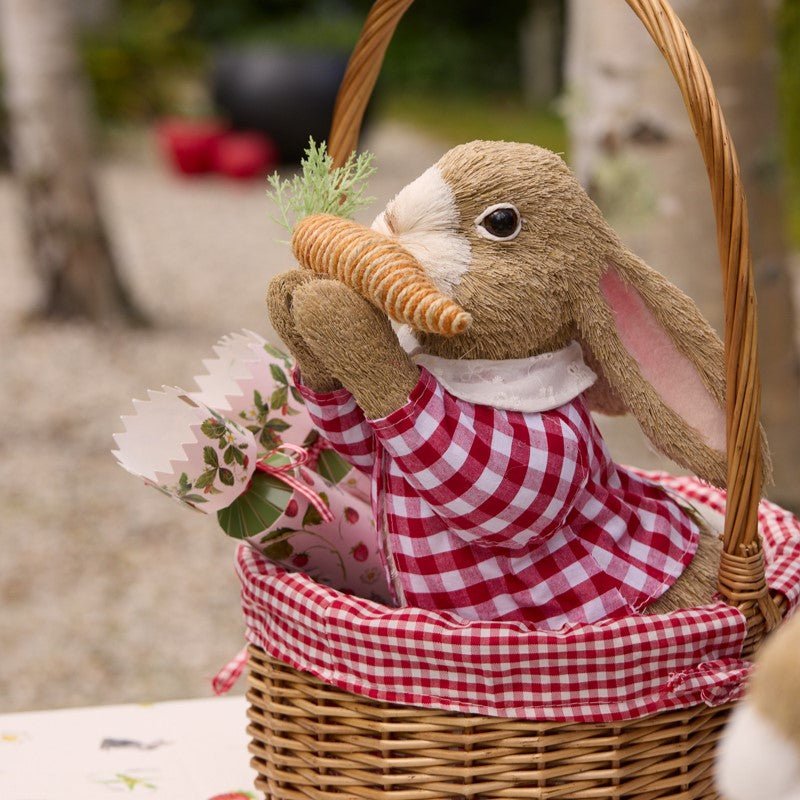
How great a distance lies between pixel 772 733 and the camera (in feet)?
1.77

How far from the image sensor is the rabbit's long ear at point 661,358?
93 centimetres

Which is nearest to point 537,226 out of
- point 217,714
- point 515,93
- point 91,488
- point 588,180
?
point 217,714

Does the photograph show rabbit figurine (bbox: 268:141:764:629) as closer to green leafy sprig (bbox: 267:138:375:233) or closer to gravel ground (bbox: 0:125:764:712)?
green leafy sprig (bbox: 267:138:375:233)

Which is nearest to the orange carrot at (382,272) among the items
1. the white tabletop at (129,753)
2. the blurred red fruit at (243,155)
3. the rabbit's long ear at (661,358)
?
the rabbit's long ear at (661,358)

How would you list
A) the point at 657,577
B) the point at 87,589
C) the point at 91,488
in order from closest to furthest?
1. the point at 657,577
2. the point at 87,589
3. the point at 91,488

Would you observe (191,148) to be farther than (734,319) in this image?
Yes

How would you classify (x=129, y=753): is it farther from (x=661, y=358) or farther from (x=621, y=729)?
→ (x=661, y=358)

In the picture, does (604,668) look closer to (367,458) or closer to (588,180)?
(367,458)

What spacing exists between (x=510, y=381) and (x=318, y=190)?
22cm

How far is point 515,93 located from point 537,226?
33.2 ft

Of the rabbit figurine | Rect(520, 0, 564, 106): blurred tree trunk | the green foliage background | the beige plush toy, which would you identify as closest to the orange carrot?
the rabbit figurine

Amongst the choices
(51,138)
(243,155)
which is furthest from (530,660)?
(243,155)

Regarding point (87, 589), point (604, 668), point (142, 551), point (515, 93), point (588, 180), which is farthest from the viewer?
point (515, 93)

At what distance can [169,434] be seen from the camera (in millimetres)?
893
